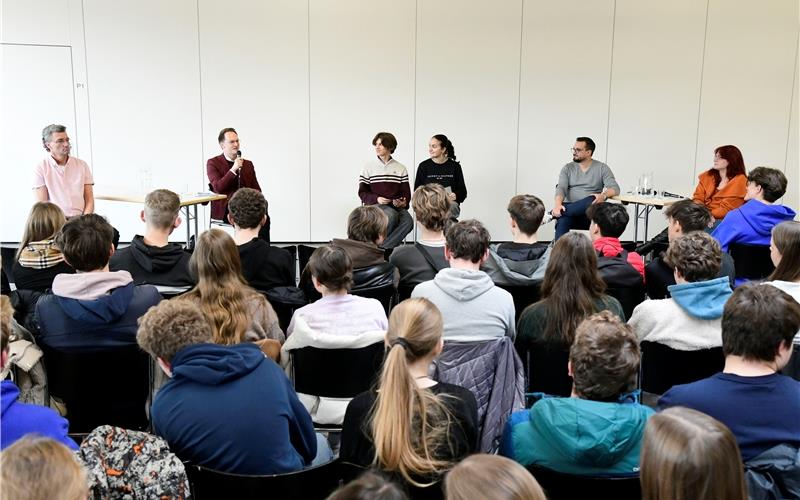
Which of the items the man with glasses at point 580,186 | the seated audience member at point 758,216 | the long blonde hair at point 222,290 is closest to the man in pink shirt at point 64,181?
the long blonde hair at point 222,290

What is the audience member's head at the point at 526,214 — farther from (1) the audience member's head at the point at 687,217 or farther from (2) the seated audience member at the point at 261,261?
(2) the seated audience member at the point at 261,261

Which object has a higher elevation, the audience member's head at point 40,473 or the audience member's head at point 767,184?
the audience member's head at point 767,184

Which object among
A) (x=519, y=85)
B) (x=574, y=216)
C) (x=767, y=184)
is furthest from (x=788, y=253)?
(x=519, y=85)

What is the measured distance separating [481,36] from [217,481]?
7.15 meters

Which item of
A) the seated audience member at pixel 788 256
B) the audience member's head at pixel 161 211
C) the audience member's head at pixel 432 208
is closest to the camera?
the seated audience member at pixel 788 256

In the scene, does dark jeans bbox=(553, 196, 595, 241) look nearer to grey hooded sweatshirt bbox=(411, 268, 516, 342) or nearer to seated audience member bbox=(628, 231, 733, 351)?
seated audience member bbox=(628, 231, 733, 351)

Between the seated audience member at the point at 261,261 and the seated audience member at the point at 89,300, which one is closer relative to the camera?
the seated audience member at the point at 89,300

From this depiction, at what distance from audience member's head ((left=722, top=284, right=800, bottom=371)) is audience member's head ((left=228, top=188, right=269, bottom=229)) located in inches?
101

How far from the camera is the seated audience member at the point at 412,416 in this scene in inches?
66.2

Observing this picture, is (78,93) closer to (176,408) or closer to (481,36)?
(481,36)

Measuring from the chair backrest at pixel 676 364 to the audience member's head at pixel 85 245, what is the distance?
220cm

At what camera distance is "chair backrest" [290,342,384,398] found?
2576mm

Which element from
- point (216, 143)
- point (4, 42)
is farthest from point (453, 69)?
point (4, 42)

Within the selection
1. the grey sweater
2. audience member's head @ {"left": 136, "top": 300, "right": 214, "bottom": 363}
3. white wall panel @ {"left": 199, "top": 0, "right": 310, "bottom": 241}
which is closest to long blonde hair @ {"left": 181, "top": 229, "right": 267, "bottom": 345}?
audience member's head @ {"left": 136, "top": 300, "right": 214, "bottom": 363}
